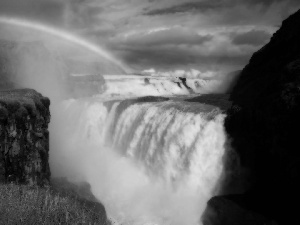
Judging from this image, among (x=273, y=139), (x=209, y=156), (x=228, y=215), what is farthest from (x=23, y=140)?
(x=273, y=139)

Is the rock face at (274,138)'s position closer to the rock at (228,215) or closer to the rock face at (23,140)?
the rock at (228,215)

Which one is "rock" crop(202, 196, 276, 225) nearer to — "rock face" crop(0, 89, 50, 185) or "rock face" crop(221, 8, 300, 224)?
"rock face" crop(221, 8, 300, 224)

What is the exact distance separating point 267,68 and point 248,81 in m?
2.24

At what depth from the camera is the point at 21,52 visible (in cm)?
5269

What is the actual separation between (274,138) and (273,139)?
96 millimetres

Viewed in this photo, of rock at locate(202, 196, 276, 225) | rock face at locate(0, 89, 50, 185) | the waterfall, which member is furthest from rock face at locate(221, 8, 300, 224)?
rock face at locate(0, 89, 50, 185)

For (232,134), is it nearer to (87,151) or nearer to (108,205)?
(108,205)

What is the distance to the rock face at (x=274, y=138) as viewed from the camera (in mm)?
14086

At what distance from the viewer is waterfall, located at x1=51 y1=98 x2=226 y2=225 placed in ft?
60.1

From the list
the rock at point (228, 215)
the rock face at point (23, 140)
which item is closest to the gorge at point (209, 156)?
the rock at point (228, 215)

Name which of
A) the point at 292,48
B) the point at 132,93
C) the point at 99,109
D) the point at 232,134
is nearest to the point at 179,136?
the point at 232,134

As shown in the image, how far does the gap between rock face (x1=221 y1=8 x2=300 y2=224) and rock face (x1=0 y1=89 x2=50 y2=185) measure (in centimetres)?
1023

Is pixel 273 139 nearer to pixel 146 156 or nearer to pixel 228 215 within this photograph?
pixel 228 215

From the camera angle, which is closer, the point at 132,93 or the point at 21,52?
the point at 21,52
